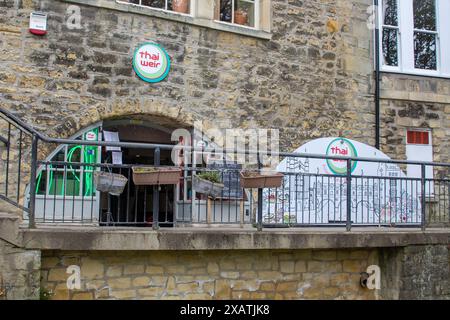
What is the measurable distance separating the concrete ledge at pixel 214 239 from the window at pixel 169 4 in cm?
431

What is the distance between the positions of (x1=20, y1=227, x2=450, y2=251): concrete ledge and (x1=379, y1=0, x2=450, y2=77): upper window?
4579 mm

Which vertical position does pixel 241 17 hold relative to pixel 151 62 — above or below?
above

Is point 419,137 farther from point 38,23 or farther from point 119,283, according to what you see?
point 38,23

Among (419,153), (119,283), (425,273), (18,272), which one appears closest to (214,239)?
(119,283)

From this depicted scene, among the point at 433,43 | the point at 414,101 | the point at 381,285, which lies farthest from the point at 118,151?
the point at 433,43

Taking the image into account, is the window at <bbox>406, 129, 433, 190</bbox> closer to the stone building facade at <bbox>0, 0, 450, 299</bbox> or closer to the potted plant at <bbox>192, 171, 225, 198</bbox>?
Answer: the stone building facade at <bbox>0, 0, 450, 299</bbox>

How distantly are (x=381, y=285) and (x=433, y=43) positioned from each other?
20.0 feet

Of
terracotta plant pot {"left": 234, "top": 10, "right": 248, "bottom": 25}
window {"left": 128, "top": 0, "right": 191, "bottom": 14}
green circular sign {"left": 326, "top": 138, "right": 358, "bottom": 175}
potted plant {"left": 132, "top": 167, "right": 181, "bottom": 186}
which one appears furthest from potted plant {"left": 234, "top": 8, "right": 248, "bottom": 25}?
potted plant {"left": 132, "top": 167, "right": 181, "bottom": 186}

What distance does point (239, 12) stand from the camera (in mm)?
9867

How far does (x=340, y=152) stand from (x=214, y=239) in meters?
4.57

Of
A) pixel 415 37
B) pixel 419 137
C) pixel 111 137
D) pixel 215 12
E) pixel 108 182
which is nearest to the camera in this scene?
pixel 108 182

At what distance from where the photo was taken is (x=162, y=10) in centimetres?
896

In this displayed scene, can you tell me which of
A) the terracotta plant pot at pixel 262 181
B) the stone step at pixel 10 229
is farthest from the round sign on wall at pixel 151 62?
the stone step at pixel 10 229
